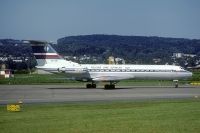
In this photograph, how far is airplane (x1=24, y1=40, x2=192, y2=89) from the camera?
5369 cm

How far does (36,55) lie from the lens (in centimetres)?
5384

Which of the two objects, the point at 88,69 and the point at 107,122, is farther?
the point at 88,69

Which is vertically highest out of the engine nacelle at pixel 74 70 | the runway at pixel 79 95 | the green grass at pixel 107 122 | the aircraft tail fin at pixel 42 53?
the aircraft tail fin at pixel 42 53

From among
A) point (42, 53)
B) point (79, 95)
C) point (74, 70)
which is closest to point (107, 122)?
point (79, 95)

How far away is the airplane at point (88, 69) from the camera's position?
53.7 m

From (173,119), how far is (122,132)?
4.37 m

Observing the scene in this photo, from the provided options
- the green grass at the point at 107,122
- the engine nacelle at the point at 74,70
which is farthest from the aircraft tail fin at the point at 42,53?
the green grass at the point at 107,122

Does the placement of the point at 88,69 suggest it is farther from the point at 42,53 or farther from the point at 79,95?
the point at 79,95

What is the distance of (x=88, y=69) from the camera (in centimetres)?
5484

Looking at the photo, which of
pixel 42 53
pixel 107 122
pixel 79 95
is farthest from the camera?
pixel 42 53

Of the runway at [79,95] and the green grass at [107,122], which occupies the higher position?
the green grass at [107,122]

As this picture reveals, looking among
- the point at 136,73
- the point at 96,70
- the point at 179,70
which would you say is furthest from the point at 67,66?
the point at 179,70

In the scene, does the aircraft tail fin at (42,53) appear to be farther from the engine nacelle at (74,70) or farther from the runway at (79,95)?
the runway at (79,95)

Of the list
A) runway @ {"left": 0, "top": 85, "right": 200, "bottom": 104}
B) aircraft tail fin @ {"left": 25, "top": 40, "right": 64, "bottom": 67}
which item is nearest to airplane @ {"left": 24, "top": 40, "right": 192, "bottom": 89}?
aircraft tail fin @ {"left": 25, "top": 40, "right": 64, "bottom": 67}
